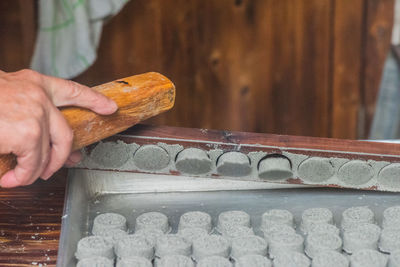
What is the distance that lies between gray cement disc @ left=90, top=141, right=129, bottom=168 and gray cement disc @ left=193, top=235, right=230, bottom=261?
0.23 m

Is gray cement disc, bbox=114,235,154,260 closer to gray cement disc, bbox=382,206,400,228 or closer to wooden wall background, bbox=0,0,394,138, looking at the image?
gray cement disc, bbox=382,206,400,228

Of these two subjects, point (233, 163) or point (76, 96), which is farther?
point (233, 163)

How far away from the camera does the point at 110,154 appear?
1221 millimetres

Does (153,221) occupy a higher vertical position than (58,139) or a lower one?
lower

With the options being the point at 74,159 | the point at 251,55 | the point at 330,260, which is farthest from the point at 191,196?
the point at 251,55

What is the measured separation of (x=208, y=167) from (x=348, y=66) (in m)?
1.61

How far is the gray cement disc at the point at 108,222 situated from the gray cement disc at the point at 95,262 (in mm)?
111

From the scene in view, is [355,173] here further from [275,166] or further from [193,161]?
[193,161]

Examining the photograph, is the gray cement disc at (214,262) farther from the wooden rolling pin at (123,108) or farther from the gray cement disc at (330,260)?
the wooden rolling pin at (123,108)

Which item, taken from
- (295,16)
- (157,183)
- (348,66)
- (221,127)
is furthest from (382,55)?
(157,183)

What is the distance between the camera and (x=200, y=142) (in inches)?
47.2

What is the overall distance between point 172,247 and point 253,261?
13cm

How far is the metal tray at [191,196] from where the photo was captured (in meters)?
1.25

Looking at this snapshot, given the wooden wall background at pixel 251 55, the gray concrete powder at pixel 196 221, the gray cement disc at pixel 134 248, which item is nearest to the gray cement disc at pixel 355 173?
the gray concrete powder at pixel 196 221
